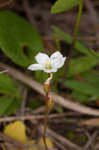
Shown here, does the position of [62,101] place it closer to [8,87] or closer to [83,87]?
[83,87]

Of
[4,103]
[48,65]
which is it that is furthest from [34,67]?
[4,103]

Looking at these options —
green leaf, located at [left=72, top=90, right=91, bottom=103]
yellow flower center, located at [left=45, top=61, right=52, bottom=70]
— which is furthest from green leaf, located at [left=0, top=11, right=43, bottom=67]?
yellow flower center, located at [left=45, top=61, right=52, bottom=70]

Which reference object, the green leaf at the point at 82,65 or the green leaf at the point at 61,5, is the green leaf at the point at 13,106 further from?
the green leaf at the point at 61,5

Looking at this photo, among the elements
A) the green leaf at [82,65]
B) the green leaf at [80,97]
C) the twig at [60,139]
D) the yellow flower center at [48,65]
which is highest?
the yellow flower center at [48,65]

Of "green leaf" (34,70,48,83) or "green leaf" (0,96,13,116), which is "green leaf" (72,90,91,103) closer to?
"green leaf" (34,70,48,83)

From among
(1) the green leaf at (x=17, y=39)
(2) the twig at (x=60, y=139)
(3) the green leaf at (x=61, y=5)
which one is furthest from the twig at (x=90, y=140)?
(3) the green leaf at (x=61, y=5)
